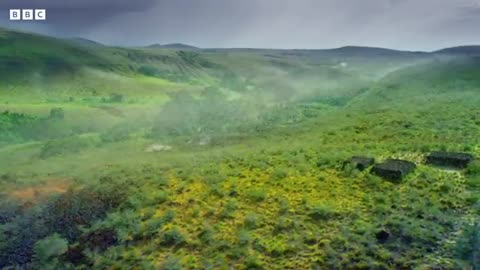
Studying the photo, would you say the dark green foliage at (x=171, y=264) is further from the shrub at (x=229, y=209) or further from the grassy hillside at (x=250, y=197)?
the shrub at (x=229, y=209)

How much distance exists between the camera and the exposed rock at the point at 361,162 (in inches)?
952

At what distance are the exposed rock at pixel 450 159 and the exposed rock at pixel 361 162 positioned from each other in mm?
3097

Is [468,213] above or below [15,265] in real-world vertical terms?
above

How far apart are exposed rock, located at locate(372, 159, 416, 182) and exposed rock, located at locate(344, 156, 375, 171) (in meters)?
0.82

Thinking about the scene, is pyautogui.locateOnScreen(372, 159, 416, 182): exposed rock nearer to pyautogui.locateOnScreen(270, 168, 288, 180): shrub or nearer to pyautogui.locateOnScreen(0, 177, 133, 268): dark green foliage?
pyautogui.locateOnScreen(270, 168, 288, 180): shrub

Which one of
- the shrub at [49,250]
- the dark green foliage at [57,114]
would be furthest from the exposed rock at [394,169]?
the dark green foliage at [57,114]

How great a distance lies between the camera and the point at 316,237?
1762cm

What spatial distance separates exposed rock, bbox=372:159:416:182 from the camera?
870 inches

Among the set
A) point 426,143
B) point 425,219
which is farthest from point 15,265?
point 426,143

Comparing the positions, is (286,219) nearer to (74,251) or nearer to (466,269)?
(466,269)

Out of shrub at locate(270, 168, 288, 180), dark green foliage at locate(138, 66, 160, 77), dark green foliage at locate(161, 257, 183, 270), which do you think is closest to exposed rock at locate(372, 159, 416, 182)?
shrub at locate(270, 168, 288, 180)

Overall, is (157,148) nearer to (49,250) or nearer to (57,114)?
(49,250)

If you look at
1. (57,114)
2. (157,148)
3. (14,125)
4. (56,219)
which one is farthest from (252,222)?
(57,114)

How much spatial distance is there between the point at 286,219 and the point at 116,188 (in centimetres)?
1026
